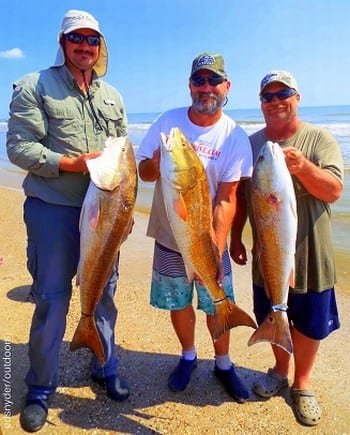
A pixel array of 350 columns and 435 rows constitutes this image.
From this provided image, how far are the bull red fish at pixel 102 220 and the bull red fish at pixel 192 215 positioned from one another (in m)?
0.28

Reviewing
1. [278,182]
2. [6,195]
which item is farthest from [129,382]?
[6,195]

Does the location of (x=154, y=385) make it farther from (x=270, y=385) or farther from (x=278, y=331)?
(x=278, y=331)

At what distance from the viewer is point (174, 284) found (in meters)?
3.79

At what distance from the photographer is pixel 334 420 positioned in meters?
3.63

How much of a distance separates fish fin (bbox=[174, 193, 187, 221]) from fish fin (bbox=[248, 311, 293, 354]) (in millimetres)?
1049

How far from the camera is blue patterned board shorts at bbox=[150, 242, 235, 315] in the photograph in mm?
3768

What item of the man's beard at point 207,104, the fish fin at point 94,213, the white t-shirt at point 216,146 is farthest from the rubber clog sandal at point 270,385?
the man's beard at point 207,104

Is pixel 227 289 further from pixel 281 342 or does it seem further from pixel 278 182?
pixel 278 182

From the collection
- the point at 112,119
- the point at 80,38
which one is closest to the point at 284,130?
the point at 112,119

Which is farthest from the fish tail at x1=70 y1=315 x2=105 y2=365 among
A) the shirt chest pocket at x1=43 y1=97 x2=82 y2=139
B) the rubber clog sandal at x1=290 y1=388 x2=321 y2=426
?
the rubber clog sandal at x1=290 y1=388 x2=321 y2=426

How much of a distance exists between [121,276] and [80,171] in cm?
356

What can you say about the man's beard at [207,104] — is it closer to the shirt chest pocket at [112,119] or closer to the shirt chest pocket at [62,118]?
the shirt chest pocket at [112,119]

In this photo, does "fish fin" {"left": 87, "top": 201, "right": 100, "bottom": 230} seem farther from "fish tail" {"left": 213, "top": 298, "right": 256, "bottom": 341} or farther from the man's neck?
the man's neck

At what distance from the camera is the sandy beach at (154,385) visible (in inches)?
139
